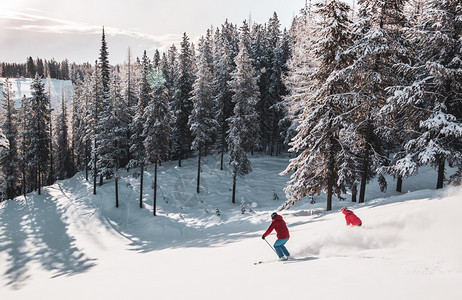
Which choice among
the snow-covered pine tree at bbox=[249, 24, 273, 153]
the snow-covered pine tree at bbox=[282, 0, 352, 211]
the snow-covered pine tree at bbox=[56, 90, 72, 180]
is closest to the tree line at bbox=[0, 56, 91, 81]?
the snow-covered pine tree at bbox=[56, 90, 72, 180]

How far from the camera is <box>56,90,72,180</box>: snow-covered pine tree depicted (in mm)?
55356

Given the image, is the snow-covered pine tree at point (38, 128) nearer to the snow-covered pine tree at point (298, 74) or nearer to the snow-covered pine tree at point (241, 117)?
the snow-covered pine tree at point (241, 117)

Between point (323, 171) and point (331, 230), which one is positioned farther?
point (323, 171)

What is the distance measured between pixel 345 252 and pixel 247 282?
11.6 feet

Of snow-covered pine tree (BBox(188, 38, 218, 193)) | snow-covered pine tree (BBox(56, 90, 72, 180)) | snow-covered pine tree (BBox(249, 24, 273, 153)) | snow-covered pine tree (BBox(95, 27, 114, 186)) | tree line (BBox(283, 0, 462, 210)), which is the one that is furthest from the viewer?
snow-covered pine tree (BBox(56, 90, 72, 180))

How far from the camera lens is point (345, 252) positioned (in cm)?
875

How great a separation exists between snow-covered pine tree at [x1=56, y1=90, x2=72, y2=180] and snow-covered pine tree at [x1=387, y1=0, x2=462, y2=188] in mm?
59621

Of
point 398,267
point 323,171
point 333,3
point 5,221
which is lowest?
point 5,221

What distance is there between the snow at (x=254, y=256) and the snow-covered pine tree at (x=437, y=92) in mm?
2238

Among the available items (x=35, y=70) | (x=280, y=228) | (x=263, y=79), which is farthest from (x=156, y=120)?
(x=35, y=70)

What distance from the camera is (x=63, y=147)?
186 feet

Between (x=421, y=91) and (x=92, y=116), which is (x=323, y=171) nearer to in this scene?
(x=421, y=91)

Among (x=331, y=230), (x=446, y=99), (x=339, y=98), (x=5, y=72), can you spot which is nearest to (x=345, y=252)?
(x=331, y=230)

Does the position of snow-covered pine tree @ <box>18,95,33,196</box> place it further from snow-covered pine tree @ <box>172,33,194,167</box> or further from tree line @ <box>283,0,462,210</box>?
tree line @ <box>283,0,462,210</box>
